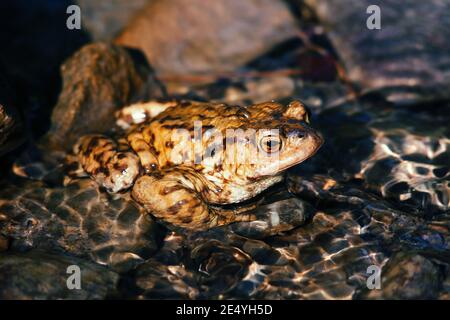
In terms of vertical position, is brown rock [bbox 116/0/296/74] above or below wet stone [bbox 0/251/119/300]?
above

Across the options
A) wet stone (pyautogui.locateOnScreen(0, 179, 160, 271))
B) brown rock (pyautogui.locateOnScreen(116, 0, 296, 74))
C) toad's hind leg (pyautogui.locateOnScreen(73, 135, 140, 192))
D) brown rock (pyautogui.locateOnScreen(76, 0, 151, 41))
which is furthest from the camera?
brown rock (pyautogui.locateOnScreen(76, 0, 151, 41))

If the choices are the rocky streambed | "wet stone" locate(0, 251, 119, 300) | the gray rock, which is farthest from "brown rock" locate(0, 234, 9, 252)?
the gray rock

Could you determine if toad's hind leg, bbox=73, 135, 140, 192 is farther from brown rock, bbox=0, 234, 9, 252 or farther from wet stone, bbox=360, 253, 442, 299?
wet stone, bbox=360, 253, 442, 299

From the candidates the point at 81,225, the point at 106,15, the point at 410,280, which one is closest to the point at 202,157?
the point at 81,225

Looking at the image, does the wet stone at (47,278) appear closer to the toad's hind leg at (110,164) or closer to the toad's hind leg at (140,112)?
the toad's hind leg at (110,164)

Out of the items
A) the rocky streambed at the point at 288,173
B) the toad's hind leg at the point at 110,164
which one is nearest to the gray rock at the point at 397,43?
the rocky streambed at the point at 288,173

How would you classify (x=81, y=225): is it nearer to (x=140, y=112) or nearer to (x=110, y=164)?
(x=110, y=164)

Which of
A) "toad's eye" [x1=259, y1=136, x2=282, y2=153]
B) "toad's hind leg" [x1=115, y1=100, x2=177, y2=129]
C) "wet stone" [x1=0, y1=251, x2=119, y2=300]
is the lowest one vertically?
"wet stone" [x1=0, y1=251, x2=119, y2=300]
